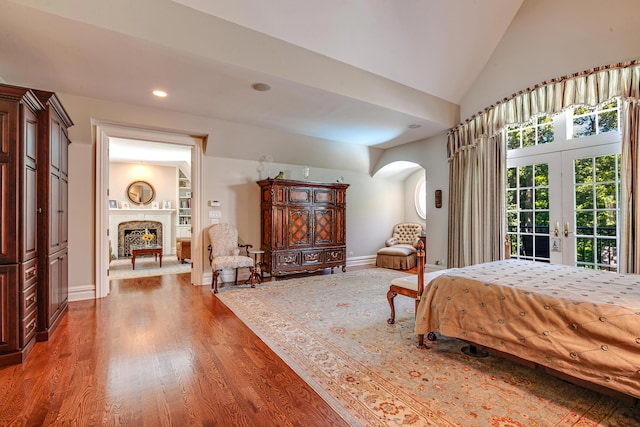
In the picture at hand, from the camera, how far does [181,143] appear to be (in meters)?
5.05

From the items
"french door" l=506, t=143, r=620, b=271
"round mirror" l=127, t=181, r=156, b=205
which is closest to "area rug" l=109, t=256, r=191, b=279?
"round mirror" l=127, t=181, r=156, b=205

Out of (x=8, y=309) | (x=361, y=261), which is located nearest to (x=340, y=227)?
(x=361, y=261)

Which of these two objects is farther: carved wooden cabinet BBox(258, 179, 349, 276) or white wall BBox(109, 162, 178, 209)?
white wall BBox(109, 162, 178, 209)

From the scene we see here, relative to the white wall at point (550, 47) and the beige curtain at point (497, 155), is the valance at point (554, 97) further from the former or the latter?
the white wall at point (550, 47)

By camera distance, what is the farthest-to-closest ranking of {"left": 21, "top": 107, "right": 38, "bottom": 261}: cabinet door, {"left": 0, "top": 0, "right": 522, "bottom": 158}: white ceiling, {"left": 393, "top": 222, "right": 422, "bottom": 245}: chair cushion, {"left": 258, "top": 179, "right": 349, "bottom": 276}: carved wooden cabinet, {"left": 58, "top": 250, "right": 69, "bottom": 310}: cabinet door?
{"left": 393, "top": 222, "right": 422, "bottom": 245}: chair cushion → {"left": 258, "top": 179, "right": 349, "bottom": 276}: carved wooden cabinet → {"left": 58, "top": 250, "right": 69, "bottom": 310}: cabinet door → {"left": 0, "top": 0, "right": 522, "bottom": 158}: white ceiling → {"left": 21, "top": 107, "right": 38, "bottom": 261}: cabinet door

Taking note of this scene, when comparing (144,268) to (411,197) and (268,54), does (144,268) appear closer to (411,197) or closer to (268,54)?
(268,54)

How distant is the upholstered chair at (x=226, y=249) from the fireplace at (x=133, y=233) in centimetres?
487

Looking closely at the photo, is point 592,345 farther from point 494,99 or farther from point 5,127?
point 5,127

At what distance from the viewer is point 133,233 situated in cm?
874

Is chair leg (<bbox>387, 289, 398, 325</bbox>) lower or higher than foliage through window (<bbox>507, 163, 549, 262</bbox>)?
lower

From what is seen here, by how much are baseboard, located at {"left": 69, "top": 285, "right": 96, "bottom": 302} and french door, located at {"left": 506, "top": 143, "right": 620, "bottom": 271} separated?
247 inches

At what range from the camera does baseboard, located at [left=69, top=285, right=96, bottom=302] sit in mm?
4164

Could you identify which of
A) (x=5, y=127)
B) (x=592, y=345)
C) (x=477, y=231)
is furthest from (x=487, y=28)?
(x=5, y=127)

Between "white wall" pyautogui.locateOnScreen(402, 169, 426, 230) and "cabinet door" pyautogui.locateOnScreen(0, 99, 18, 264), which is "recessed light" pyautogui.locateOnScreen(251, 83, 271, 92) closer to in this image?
"cabinet door" pyautogui.locateOnScreen(0, 99, 18, 264)
